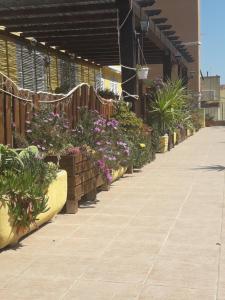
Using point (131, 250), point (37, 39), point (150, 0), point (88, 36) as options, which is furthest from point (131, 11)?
point (131, 250)

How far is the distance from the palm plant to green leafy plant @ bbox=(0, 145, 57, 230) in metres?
11.0

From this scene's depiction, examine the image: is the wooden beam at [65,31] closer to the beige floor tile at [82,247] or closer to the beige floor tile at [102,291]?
the beige floor tile at [82,247]

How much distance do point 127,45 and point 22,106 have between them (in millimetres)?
5986

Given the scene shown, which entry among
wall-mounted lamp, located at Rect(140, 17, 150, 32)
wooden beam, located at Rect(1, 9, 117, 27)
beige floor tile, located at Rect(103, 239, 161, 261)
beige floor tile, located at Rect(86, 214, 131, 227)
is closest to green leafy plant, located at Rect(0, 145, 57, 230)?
beige floor tile, located at Rect(103, 239, 161, 261)

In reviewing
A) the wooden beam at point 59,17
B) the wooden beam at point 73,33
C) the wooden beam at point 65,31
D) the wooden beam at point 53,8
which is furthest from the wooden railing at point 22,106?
the wooden beam at point 73,33

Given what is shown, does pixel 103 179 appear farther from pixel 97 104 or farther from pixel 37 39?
pixel 37 39

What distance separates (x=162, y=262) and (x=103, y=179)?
3.62m

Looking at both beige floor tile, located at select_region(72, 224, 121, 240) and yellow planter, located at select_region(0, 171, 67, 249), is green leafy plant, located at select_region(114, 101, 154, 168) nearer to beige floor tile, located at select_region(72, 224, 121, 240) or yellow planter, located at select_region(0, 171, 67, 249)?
yellow planter, located at select_region(0, 171, 67, 249)

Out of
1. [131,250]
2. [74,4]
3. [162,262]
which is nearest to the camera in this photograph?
[162,262]

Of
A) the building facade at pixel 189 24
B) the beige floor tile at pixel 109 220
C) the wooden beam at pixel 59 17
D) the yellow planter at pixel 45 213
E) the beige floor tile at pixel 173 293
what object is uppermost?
the building facade at pixel 189 24

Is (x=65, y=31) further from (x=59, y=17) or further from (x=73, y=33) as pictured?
(x=59, y=17)

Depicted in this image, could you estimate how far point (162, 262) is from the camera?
16.2ft

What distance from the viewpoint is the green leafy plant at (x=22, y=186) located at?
528 cm

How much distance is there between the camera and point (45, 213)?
617 centimetres
